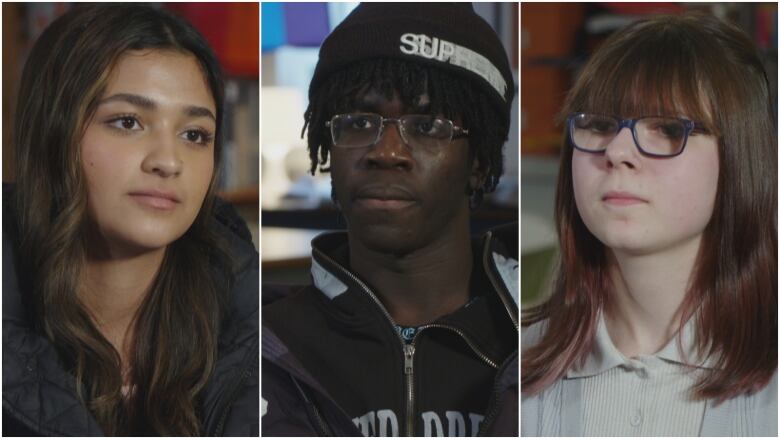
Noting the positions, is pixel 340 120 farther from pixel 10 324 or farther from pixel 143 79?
pixel 10 324

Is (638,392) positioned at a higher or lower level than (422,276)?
lower

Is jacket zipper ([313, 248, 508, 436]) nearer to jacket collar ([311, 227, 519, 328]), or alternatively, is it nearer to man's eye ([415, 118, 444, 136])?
jacket collar ([311, 227, 519, 328])

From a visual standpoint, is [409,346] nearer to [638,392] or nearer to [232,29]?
[638,392]

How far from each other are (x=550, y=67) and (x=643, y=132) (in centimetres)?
48

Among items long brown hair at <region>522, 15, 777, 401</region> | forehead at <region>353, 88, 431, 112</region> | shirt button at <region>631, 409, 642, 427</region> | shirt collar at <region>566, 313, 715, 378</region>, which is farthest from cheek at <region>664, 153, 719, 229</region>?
forehead at <region>353, 88, 431, 112</region>

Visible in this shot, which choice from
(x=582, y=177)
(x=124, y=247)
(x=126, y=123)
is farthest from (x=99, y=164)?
(x=582, y=177)

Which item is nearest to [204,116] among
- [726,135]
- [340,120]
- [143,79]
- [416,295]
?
[143,79]

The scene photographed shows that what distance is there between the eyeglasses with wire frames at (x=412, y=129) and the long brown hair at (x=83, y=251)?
0.39 metres

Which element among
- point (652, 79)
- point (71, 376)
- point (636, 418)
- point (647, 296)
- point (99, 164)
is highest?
point (652, 79)

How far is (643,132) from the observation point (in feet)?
9.11

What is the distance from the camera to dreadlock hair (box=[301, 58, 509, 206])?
9.00 ft

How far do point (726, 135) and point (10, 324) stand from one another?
193 centimetres

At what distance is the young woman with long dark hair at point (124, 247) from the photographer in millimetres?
2730

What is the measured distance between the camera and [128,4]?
284 cm
